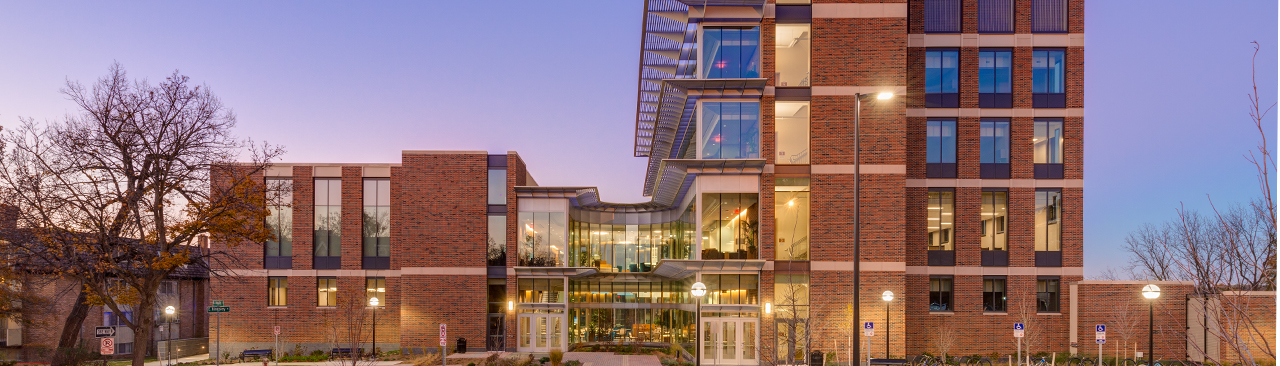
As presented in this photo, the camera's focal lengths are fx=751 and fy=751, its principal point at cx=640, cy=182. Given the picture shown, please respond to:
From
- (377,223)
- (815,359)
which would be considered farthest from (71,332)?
(815,359)

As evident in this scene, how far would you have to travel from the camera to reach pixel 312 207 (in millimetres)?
40938

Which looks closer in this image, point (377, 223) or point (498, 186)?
point (498, 186)

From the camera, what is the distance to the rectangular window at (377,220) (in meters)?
41.0

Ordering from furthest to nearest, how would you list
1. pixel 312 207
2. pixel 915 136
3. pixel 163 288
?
pixel 163 288, pixel 312 207, pixel 915 136

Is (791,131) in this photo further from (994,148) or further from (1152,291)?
(1152,291)

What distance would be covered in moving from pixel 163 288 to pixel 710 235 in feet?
146

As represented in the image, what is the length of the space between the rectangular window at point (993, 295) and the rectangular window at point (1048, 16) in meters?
11.7

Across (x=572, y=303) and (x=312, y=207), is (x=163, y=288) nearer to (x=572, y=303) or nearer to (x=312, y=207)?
(x=312, y=207)

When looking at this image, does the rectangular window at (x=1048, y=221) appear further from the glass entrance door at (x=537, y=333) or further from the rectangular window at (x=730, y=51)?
the glass entrance door at (x=537, y=333)

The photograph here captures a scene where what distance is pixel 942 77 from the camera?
34344 millimetres

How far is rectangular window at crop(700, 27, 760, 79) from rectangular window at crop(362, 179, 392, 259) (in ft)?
65.6

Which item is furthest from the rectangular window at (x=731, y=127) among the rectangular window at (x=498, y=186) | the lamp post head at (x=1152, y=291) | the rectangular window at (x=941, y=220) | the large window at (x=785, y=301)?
the lamp post head at (x=1152, y=291)

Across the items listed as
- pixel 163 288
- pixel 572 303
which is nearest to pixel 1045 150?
pixel 572 303

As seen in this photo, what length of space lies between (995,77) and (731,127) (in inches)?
521
